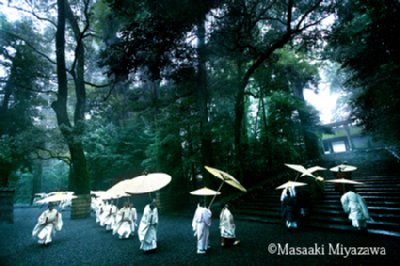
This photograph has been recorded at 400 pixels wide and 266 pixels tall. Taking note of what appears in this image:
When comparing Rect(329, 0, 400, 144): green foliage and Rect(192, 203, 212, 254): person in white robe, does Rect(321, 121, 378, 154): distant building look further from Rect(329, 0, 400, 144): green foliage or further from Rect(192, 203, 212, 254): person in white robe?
Rect(192, 203, 212, 254): person in white robe

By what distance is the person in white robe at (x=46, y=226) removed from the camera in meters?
8.46

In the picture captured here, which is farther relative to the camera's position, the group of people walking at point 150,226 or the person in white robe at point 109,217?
the person in white robe at point 109,217

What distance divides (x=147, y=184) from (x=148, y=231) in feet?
9.41

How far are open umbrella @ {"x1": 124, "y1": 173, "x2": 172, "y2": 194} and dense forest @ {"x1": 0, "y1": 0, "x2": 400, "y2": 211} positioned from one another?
22.3 ft

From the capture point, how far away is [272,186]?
14.2 m

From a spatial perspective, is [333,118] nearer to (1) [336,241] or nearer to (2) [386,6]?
(2) [386,6]

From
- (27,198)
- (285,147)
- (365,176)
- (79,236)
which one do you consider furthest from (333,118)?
(27,198)

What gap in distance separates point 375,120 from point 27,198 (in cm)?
4660

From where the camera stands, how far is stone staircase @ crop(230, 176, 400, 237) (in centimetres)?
719

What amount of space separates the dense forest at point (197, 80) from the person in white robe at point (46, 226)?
6558 mm

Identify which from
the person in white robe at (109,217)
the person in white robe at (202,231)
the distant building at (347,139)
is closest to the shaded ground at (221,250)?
the person in white robe at (202,231)

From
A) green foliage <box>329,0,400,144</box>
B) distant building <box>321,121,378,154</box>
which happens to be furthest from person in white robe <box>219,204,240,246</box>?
distant building <box>321,121,378,154</box>

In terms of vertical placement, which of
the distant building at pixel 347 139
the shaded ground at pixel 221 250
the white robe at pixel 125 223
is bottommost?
the shaded ground at pixel 221 250

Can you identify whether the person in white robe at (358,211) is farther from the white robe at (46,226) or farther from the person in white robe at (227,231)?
the white robe at (46,226)
